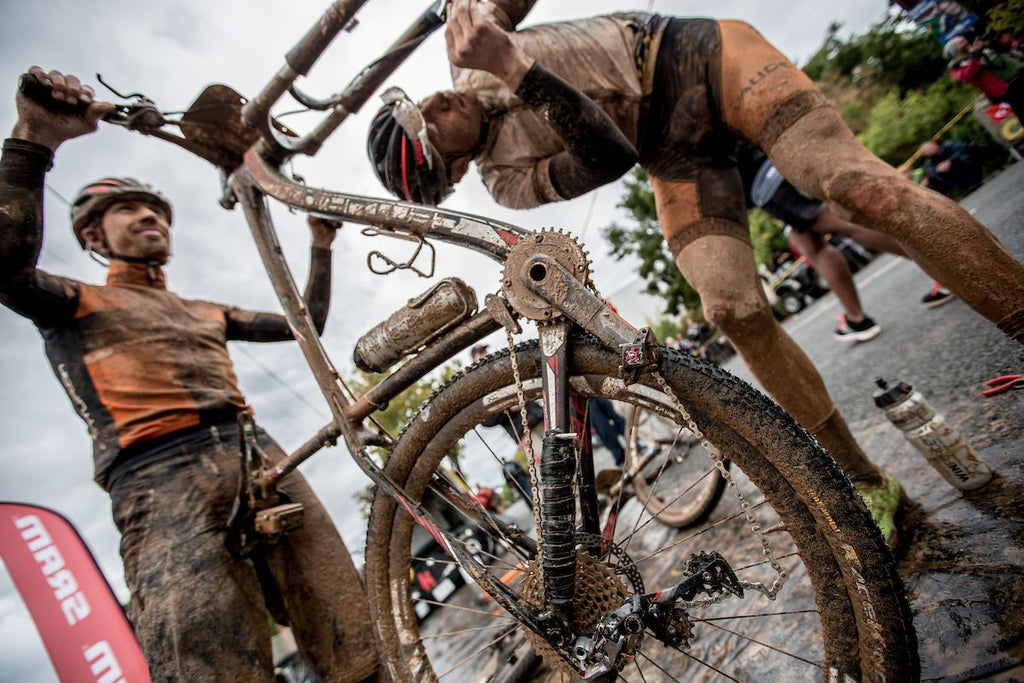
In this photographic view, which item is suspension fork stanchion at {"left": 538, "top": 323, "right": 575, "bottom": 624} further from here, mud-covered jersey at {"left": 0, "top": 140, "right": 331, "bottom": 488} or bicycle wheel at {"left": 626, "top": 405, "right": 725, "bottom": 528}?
mud-covered jersey at {"left": 0, "top": 140, "right": 331, "bottom": 488}

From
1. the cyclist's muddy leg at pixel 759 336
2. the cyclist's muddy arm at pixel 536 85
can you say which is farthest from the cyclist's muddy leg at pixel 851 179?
the cyclist's muddy arm at pixel 536 85

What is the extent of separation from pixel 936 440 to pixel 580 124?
5.51 feet

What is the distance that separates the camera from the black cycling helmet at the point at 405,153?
1.62 metres

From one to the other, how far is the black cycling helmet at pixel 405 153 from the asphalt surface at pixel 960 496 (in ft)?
6.91

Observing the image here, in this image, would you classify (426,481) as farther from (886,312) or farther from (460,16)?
(886,312)

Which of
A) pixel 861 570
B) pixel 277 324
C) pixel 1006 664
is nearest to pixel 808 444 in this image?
pixel 861 570

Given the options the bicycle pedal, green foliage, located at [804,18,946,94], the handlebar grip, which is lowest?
the bicycle pedal

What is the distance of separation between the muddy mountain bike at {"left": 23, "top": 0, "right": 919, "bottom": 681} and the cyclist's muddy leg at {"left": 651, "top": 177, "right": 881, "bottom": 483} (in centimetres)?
50

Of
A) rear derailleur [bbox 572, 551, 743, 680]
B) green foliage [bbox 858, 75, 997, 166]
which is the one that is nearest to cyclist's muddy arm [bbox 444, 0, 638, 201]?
rear derailleur [bbox 572, 551, 743, 680]

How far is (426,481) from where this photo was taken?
5.04 feet

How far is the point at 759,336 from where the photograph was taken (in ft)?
5.46

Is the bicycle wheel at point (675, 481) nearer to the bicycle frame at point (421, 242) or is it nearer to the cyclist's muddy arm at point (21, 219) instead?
the bicycle frame at point (421, 242)

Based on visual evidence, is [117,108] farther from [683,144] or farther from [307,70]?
[683,144]

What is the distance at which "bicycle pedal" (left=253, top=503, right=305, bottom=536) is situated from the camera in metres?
1.92
